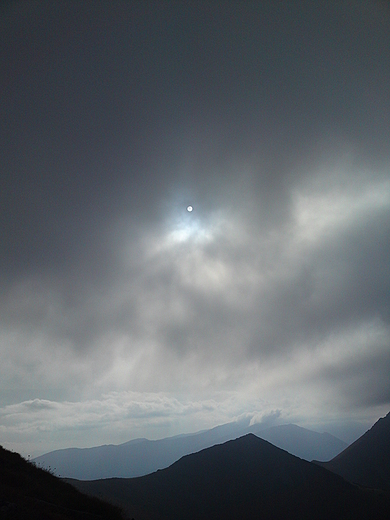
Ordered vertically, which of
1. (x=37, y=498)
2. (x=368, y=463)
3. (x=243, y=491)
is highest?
(x=37, y=498)

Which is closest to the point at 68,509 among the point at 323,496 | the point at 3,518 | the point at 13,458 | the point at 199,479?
the point at 3,518

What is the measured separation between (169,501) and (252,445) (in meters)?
52.6

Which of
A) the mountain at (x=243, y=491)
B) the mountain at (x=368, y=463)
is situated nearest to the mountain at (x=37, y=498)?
the mountain at (x=243, y=491)

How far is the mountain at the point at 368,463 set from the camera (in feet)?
539

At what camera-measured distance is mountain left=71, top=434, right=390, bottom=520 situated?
97.5m

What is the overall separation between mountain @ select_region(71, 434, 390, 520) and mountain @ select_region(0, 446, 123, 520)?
6835 cm

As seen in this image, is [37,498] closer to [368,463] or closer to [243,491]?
[243,491]

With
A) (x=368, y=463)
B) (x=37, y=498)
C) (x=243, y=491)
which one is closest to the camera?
(x=37, y=498)

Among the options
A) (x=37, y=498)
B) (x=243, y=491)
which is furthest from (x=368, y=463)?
(x=37, y=498)

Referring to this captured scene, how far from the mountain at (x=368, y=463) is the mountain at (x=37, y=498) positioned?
189m

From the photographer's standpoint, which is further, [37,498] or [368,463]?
[368,463]

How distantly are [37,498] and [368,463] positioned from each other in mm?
215822

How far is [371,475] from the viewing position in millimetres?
168250

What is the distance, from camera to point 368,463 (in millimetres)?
177875
